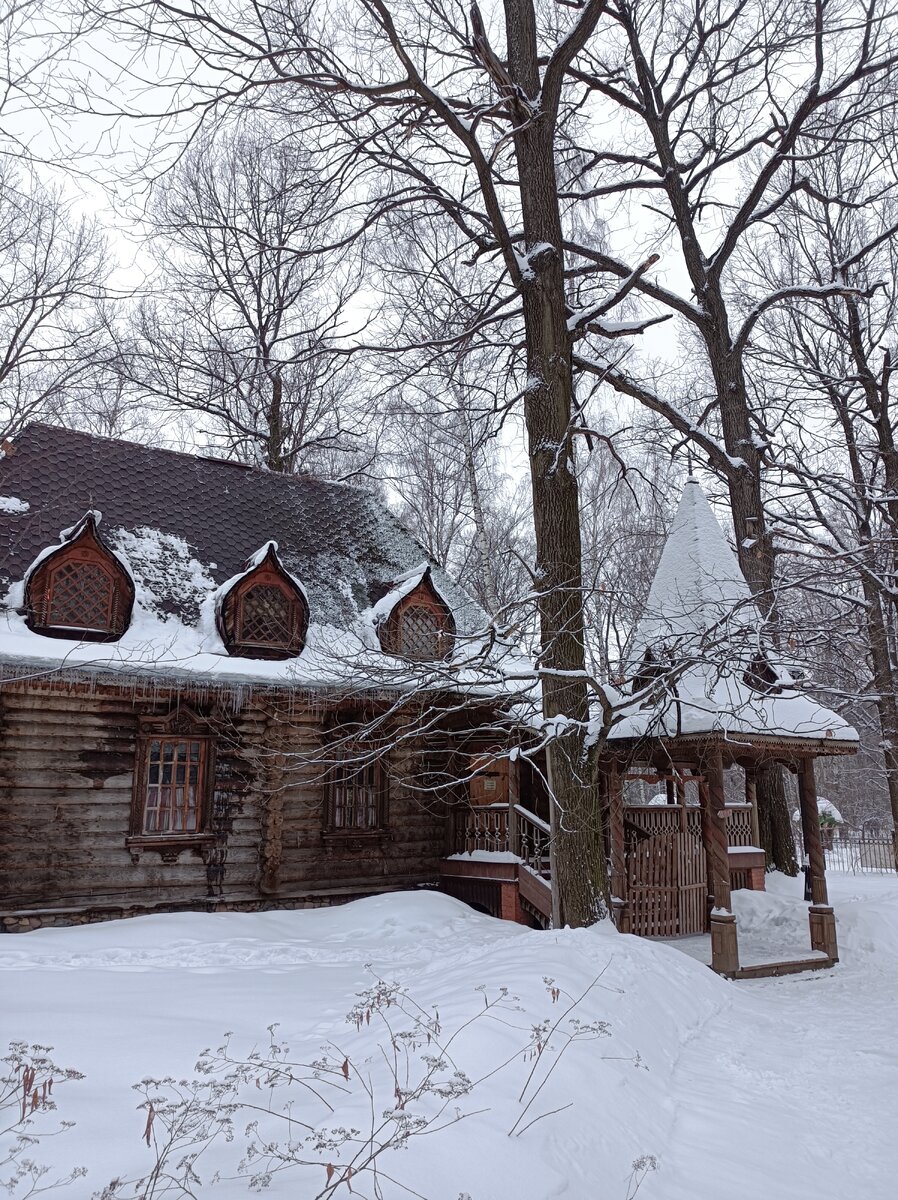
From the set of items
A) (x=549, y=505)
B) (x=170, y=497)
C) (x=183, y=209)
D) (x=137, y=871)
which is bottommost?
(x=137, y=871)

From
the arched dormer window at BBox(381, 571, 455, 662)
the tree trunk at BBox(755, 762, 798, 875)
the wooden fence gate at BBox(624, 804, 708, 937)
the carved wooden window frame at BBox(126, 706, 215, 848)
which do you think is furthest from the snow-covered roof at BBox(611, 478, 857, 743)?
the carved wooden window frame at BBox(126, 706, 215, 848)

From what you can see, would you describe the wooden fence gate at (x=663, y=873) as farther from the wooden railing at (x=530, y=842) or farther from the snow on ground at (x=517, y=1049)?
the snow on ground at (x=517, y=1049)

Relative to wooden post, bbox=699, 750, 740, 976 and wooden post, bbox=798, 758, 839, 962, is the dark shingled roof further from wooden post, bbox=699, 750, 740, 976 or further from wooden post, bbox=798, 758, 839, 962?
wooden post, bbox=798, 758, 839, 962

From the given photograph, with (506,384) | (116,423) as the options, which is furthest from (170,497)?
(116,423)

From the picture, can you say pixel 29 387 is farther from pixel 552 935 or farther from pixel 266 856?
pixel 552 935

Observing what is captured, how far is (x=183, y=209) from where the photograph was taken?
21078 millimetres

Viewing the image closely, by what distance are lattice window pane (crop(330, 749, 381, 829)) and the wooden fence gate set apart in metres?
3.94

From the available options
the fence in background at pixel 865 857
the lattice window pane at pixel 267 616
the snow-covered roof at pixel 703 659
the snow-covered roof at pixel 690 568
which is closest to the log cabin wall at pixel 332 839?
the lattice window pane at pixel 267 616

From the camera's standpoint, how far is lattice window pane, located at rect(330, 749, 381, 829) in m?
14.1

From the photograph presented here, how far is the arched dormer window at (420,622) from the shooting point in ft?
47.0

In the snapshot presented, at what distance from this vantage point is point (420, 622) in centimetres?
1468

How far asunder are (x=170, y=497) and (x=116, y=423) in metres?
8.84

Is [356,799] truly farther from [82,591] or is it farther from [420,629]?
[82,591]

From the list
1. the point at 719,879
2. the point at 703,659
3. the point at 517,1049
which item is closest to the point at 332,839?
the point at 719,879
